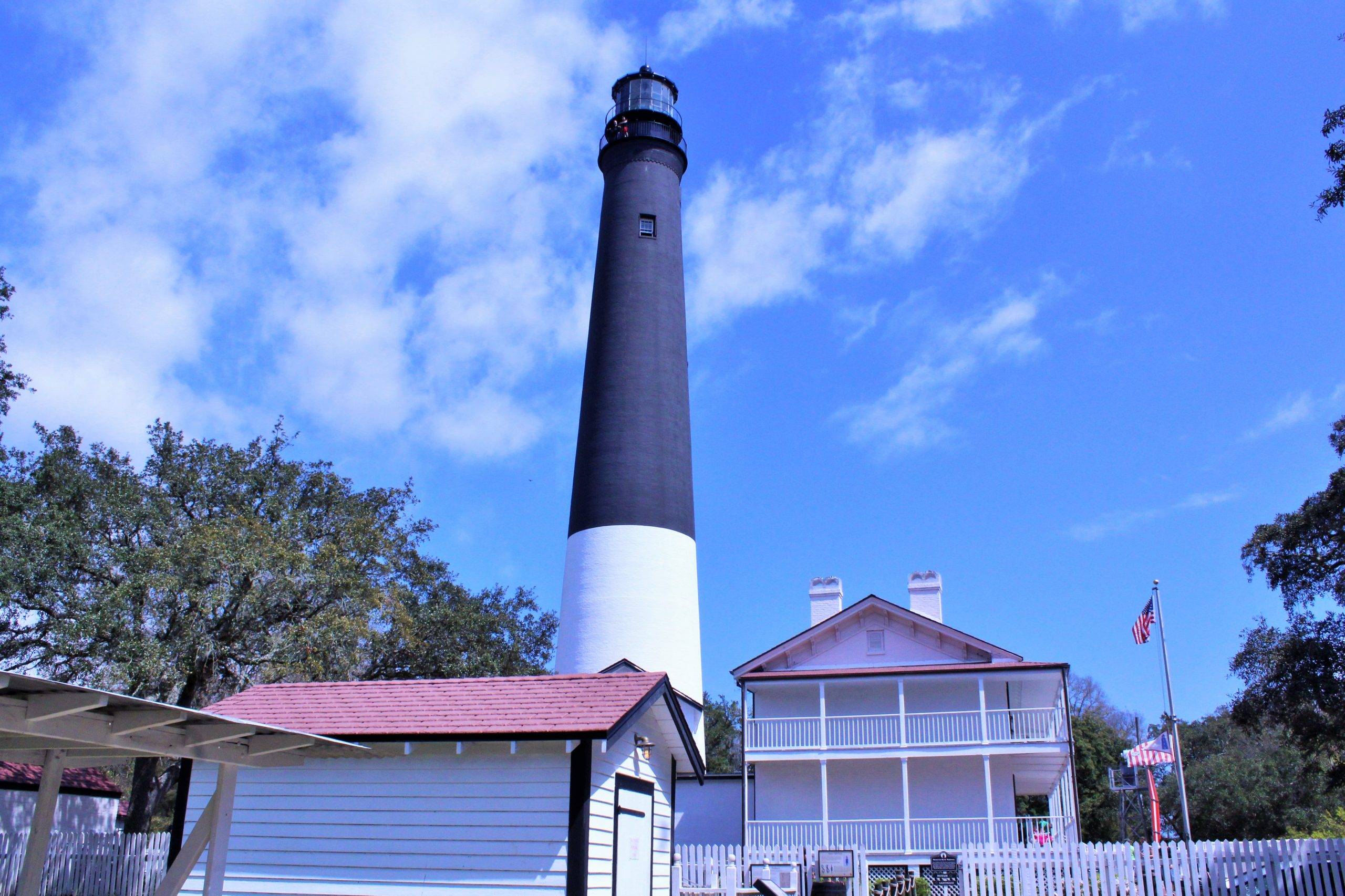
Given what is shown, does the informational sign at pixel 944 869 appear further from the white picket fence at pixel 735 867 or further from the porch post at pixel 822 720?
the porch post at pixel 822 720

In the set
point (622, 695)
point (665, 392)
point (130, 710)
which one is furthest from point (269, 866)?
point (665, 392)

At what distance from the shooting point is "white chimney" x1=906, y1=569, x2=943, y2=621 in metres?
26.4

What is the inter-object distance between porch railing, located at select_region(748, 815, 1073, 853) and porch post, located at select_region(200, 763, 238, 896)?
15.3 m

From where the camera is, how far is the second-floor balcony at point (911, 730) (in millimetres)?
22375

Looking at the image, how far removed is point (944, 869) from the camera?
16.3 m

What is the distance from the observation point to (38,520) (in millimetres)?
21172

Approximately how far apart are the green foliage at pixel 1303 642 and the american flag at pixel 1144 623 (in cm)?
516

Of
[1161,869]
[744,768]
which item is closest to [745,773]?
[744,768]

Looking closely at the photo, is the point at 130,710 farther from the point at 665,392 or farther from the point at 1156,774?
the point at 1156,774

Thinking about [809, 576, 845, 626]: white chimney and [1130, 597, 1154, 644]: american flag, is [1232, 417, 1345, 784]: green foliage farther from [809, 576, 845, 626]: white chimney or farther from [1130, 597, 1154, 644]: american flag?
[809, 576, 845, 626]: white chimney

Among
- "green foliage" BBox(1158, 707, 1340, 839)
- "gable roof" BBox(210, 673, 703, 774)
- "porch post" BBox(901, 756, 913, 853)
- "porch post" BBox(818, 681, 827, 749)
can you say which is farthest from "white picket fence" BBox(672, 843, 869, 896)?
"green foliage" BBox(1158, 707, 1340, 839)

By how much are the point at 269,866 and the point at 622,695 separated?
4.64 metres

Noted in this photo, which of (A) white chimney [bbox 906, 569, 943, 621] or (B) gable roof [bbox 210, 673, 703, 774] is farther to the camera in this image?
(A) white chimney [bbox 906, 569, 943, 621]

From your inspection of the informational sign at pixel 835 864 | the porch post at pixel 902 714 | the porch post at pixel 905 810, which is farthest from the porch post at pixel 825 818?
the informational sign at pixel 835 864
